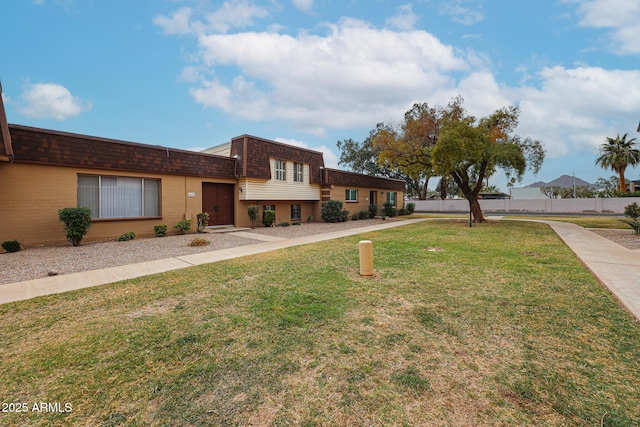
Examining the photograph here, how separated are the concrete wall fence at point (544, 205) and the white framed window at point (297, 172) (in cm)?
2449

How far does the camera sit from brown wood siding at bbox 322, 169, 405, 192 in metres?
18.8

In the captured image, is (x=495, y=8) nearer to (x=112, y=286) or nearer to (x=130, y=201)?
(x=112, y=286)

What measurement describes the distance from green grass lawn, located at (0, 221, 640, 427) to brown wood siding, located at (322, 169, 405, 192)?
46.7 feet

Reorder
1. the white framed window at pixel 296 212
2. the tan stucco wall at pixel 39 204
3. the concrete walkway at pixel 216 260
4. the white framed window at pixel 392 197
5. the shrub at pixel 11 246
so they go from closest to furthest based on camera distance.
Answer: the concrete walkway at pixel 216 260 < the shrub at pixel 11 246 < the tan stucco wall at pixel 39 204 < the white framed window at pixel 296 212 < the white framed window at pixel 392 197

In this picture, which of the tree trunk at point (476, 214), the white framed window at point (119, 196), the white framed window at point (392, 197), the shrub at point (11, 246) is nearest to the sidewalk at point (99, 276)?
the shrub at point (11, 246)

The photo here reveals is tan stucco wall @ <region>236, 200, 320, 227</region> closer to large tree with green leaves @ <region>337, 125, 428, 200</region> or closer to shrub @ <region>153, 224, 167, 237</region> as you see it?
shrub @ <region>153, 224, 167, 237</region>

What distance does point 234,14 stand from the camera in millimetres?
10805

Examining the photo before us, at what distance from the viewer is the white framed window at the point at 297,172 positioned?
17.0 meters

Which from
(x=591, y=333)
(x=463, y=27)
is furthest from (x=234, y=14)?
(x=591, y=333)

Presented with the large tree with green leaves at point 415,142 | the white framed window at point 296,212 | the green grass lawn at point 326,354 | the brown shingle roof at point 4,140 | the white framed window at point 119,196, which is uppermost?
the large tree with green leaves at point 415,142

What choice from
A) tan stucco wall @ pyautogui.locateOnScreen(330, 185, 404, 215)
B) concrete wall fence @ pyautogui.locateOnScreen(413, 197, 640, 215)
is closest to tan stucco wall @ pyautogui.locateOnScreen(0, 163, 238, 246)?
tan stucco wall @ pyautogui.locateOnScreen(330, 185, 404, 215)

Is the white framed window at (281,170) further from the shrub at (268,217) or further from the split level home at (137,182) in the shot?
the shrub at (268,217)

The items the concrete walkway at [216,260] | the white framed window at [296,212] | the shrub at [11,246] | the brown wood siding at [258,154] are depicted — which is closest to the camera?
the concrete walkway at [216,260]

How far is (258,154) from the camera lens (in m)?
14.5
